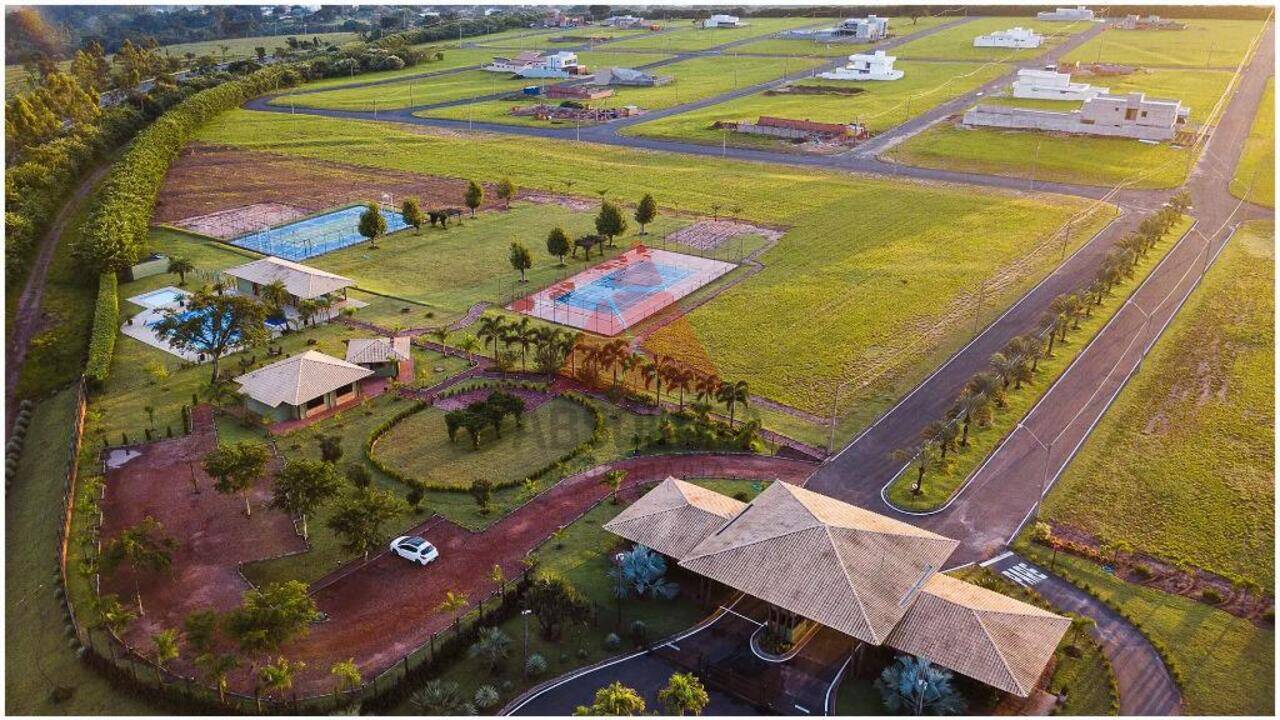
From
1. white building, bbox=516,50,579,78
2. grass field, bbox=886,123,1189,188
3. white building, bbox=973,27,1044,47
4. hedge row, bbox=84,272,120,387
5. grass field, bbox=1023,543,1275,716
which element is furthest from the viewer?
white building, bbox=973,27,1044,47

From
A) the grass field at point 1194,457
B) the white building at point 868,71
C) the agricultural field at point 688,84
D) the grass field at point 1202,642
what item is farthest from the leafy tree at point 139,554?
the white building at point 868,71

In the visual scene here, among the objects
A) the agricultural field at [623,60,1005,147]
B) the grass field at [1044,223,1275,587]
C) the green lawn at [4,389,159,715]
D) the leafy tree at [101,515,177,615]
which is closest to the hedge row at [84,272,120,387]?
the green lawn at [4,389,159,715]

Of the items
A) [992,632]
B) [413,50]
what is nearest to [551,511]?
[992,632]

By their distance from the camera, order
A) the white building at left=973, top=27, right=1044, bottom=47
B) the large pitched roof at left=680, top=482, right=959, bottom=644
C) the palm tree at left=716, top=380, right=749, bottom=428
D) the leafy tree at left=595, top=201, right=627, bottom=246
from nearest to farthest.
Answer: the large pitched roof at left=680, top=482, right=959, bottom=644
the palm tree at left=716, top=380, right=749, bottom=428
the leafy tree at left=595, top=201, right=627, bottom=246
the white building at left=973, top=27, right=1044, bottom=47

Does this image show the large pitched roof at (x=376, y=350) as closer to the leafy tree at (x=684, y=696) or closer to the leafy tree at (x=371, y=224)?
the leafy tree at (x=371, y=224)

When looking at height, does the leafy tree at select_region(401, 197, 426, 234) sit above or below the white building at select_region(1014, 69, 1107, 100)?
below

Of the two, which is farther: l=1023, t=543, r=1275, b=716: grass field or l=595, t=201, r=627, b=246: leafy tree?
l=595, t=201, r=627, b=246: leafy tree

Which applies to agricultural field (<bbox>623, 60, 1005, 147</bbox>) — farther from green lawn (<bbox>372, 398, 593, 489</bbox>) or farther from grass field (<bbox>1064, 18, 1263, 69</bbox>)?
green lawn (<bbox>372, 398, 593, 489</bbox>)

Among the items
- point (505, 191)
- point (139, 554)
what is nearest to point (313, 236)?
point (505, 191)
